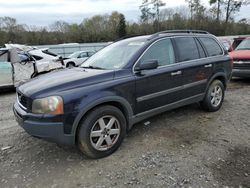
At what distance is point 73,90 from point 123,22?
177 feet

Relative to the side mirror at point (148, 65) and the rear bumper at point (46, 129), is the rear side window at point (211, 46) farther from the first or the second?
the rear bumper at point (46, 129)

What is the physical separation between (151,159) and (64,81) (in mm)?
1653

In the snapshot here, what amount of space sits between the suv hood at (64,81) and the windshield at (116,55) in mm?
391

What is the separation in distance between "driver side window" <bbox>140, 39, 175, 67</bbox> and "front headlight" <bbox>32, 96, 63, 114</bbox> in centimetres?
158

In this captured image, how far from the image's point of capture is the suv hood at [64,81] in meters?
3.53

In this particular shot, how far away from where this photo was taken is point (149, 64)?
4.02 m

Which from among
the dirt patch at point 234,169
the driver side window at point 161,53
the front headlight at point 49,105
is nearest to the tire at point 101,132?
the front headlight at point 49,105

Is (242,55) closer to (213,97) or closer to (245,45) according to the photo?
(245,45)

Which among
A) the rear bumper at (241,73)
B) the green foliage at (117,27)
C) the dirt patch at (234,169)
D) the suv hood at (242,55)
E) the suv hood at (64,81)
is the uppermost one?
the green foliage at (117,27)

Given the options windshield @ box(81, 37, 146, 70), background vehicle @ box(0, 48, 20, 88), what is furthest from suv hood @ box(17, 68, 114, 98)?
background vehicle @ box(0, 48, 20, 88)

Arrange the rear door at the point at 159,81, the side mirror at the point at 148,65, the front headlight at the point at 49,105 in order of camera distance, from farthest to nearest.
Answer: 1. the rear door at the point at 159,81
2. the side mirror at the point at 148,65
3. the front headlight at the point at 49,105

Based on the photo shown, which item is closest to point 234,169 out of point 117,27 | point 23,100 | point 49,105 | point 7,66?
point 49,105

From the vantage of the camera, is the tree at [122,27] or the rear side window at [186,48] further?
the tree at [122,27]

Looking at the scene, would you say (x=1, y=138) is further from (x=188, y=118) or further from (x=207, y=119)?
(x=207, y=119)
